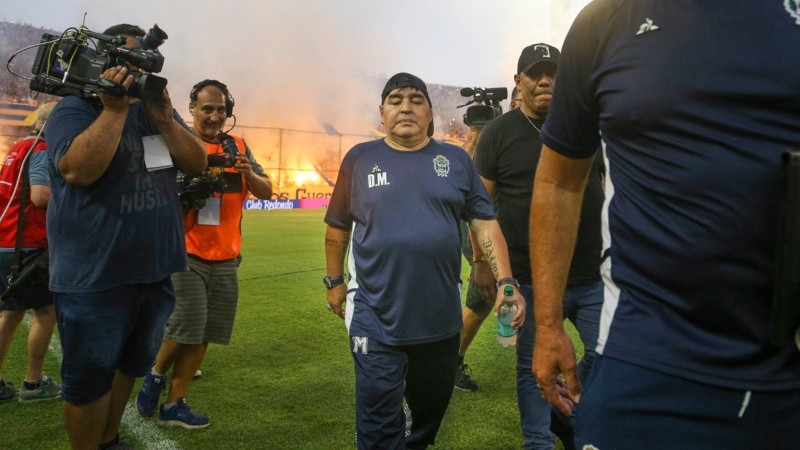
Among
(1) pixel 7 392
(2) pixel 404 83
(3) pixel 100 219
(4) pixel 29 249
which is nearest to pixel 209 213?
(4) pixel 29 249

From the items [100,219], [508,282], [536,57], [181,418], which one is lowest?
[181,418]

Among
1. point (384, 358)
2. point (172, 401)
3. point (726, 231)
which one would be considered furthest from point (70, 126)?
point (726, 231)

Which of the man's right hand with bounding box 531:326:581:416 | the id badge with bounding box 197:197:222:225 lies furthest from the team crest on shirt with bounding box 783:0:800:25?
the id badge with bounding box 197:197:222:225

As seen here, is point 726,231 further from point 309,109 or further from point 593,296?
point 309,109

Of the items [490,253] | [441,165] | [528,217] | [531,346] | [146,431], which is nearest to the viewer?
[441,165]

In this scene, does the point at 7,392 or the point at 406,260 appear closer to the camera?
the point at 406,260

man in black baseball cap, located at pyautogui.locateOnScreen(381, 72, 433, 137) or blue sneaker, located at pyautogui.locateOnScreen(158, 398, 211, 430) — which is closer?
man in black baseball cap, located at pyautogui.locateOnScreen(381, 72, 433, 137)

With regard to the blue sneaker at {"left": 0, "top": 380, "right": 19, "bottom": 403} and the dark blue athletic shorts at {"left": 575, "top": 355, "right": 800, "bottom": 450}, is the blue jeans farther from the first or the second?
the blue sneaker at {"left": 0, "top": 380, "right": 19, "bottom": 403}

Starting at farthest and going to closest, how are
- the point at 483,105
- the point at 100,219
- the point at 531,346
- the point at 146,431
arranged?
1. the point at 483,105
2. the point at 146,431
3. the point at 531,346
4. the point at 100,219

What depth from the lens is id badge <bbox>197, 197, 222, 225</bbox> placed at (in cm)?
425

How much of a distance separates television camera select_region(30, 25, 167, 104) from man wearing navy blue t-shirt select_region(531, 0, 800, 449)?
83.1 inches

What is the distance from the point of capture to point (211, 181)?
4.07 m

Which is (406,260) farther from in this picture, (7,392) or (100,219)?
(7,392)

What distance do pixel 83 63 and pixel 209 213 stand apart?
63.5 inches
